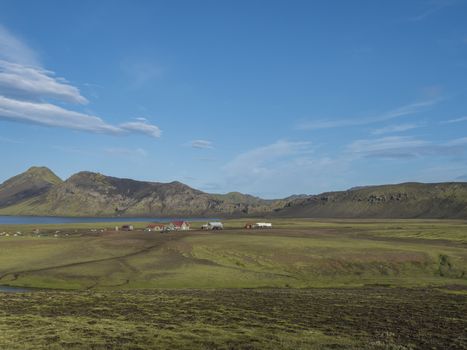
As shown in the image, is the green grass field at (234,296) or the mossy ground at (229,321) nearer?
the mossy ground at (229,321)

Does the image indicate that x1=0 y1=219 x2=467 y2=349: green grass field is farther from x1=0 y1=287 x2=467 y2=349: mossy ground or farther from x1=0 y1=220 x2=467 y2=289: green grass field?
x1=0 y1=220 x2=467 y2=289: green grass field

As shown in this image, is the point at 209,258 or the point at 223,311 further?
the point at 209,258

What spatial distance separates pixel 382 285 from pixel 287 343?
43334 millimetres

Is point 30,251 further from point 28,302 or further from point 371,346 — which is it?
point 371,346

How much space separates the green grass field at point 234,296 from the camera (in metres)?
28.2

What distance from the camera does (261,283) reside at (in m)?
67.4

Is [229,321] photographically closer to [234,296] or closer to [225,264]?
[234,296]

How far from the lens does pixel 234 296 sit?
48.2 m

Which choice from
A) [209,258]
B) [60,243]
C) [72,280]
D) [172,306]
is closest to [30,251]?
[60,243]

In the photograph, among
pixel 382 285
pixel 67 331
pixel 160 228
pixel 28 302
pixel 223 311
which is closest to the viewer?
pixel 67 331

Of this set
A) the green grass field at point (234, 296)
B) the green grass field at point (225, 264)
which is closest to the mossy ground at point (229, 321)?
the green grass field at point (234, 296)

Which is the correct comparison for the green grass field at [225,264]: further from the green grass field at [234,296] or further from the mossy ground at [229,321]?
the mossy ground at [229,321]

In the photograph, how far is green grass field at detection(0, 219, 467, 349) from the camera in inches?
1109

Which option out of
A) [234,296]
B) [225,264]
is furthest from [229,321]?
[225,264]
